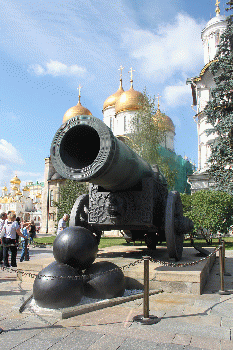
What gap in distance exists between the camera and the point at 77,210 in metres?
6.22

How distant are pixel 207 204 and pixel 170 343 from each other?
13785 millimetres

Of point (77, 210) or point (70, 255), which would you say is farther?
Result: point (77, 210)

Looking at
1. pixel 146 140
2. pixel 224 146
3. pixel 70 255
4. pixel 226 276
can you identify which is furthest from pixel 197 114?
pixel 70 255

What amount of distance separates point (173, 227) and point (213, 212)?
11.2 metres

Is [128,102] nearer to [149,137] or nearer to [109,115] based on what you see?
[109,115]

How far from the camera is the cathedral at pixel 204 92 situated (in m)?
26.0

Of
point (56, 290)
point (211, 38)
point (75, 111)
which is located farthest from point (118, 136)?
point (56, 290)

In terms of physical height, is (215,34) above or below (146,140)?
above

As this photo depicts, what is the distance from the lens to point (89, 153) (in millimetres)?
4496

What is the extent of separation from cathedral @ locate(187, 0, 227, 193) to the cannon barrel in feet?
72.5

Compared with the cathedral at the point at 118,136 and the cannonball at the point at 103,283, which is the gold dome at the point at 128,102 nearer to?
the cathedral at the point at 118,136

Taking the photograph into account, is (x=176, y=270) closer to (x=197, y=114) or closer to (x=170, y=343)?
(x=170, y=343)

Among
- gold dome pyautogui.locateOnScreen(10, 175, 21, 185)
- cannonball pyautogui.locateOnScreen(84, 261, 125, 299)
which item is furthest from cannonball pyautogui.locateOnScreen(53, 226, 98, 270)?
gold dome pyautogui.locateOnScreen(10, 175, 21, 185)

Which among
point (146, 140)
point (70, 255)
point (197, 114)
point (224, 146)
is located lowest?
point (70, 255)
